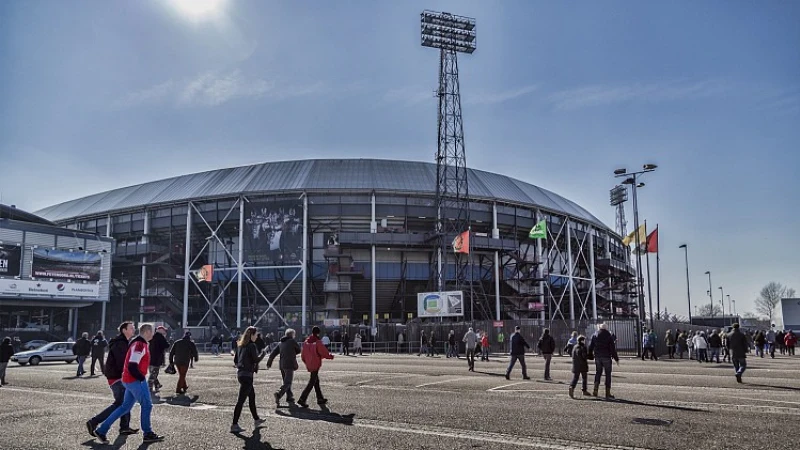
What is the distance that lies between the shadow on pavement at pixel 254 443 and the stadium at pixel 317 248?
46.5m

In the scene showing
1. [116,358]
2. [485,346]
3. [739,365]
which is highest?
[116,358]

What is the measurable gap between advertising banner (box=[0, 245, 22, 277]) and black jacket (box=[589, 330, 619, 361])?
50443 mm

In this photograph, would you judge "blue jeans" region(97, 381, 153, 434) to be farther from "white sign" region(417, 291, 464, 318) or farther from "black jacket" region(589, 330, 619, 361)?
"white sign" region(417, 291, 464, 318)

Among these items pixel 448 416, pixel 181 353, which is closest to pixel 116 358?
pixel 448 416

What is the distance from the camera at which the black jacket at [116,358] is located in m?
9.70

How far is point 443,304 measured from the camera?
47.3 m

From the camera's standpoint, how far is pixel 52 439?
9.35m

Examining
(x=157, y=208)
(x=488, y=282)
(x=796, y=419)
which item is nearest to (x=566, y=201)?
(x=488, y=282)

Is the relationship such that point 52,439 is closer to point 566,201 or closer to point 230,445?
point 230,445

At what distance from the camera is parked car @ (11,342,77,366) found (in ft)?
103

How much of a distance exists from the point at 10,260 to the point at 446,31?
39.6 metres

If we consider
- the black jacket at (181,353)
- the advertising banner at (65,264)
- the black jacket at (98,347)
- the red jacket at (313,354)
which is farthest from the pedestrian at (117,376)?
the advertising banner at (65,264)

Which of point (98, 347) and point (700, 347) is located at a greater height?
point (98, 347)

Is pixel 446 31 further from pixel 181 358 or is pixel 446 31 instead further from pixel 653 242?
pixel 181 358
